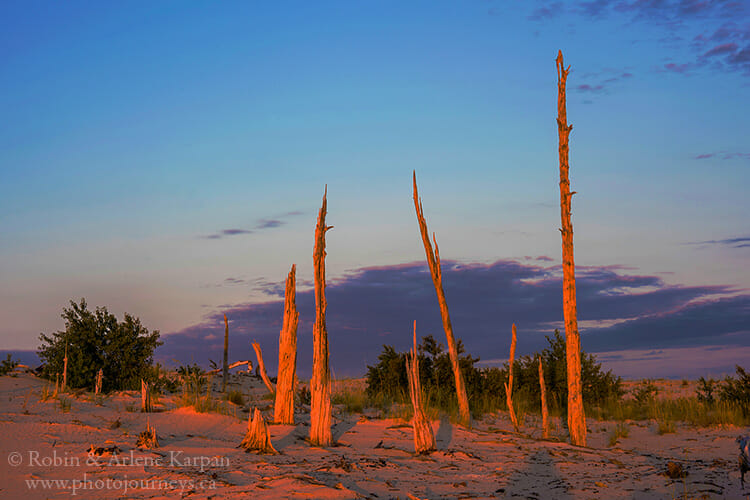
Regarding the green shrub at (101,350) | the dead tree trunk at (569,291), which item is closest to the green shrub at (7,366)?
the green shrub at (101,350)

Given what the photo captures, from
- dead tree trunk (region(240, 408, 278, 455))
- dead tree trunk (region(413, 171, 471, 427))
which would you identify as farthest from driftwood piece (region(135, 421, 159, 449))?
dead tree trunk (region(413, 171, 471, 427))

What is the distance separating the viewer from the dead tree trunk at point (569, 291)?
12.9 m

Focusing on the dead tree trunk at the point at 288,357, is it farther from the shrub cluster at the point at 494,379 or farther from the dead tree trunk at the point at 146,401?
the shrub cluster at the point at 494,379

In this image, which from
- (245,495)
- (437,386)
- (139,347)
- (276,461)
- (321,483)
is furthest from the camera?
(437,386)

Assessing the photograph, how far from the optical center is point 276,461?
28.1 feet

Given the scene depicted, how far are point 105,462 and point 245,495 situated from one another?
92.6 inches

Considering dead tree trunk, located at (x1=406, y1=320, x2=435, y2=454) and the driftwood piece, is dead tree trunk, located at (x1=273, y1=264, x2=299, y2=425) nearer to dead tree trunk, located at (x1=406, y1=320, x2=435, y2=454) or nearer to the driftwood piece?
dead tree trunk, located at (x1=406, y1=320, x2=435, y2=454)

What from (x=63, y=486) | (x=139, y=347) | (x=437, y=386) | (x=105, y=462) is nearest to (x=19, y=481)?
(x=63, y=486)

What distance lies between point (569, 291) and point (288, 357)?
21.7 feet

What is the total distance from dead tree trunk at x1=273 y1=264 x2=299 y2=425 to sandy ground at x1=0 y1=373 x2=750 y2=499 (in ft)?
1.71

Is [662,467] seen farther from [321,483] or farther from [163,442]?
[163,442]

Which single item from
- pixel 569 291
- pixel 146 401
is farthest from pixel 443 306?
pixel 146 401

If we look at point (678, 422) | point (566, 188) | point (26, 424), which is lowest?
point (678, 422)

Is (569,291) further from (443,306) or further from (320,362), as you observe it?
(320,362)
